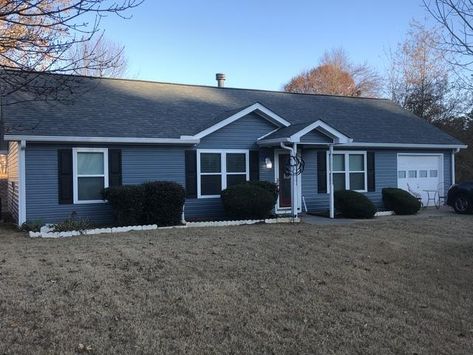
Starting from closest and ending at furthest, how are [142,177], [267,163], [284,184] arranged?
[142,177], [267,163], [284,184]

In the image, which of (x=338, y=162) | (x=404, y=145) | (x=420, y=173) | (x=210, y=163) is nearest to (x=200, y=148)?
(x=210, y=163)

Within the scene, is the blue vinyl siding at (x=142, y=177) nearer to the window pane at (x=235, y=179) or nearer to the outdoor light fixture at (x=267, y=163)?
the outdoor light fixture at (x=267, y=163)

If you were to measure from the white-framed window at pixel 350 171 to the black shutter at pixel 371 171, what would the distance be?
14 centimetres

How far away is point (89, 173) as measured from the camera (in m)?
13.8

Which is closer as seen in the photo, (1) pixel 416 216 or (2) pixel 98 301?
(2) pixel 98 301

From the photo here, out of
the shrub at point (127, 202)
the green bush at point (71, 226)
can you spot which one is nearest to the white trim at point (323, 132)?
the shrub at point (127, 202)

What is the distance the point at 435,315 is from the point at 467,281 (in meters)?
1.89

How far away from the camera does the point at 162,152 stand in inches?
583

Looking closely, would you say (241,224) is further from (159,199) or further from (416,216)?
(416,216)

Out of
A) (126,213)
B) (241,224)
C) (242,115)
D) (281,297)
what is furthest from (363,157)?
(281,297)

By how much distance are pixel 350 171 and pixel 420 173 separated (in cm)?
359

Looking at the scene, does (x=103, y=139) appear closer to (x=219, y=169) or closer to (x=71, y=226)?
(x=71, y=226)

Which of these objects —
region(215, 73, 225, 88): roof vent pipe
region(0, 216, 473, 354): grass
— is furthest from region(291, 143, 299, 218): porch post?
region(215, 73, 225, 88): roof vent pipe

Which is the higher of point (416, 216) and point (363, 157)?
point (363, 157)
